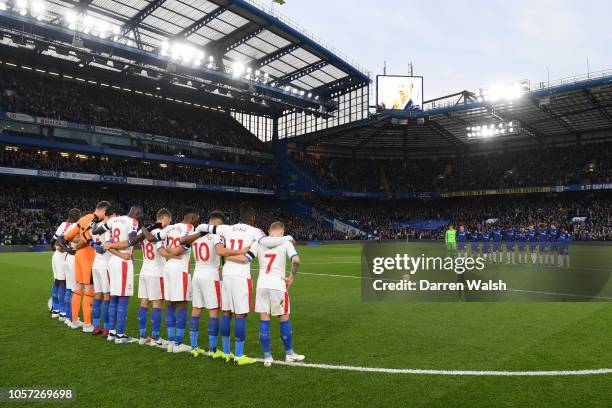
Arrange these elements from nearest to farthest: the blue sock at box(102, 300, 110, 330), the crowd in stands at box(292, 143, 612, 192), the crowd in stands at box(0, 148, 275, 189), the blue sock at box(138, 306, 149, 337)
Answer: the blue sock at box(138, 306, 149, 337) < the blue sock at box(102, 300, 110, 330) < the crowd in stands at box(0, 148, 275, 189) < the crowd in stands at box(292, 143, 612, 192)

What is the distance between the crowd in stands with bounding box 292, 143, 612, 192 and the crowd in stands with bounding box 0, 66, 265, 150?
11.9 metres

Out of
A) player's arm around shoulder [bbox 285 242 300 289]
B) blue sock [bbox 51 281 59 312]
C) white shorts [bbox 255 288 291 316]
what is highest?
player's arm around shoulder [bbox 285 242 300 289]

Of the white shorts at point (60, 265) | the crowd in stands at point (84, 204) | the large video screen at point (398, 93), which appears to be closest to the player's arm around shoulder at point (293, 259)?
the white shorts at point (60, 265)

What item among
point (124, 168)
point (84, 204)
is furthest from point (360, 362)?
point (124, 168)

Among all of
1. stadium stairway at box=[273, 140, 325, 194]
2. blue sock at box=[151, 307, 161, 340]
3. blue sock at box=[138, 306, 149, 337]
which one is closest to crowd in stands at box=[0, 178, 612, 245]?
stadium stairway at box=[273, 140, 325, 194]

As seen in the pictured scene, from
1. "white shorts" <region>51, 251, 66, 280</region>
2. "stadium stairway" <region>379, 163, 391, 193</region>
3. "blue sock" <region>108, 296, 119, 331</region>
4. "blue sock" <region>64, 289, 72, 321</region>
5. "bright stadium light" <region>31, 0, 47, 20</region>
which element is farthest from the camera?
"stadium stairway" <region>379, 163, 391, 193</region>

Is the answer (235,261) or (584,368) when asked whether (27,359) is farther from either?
(584,368)

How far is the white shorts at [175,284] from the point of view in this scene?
727 cm

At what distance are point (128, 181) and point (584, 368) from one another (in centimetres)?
4731

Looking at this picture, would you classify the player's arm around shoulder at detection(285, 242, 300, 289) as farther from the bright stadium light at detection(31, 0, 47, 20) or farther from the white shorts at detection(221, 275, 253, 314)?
the bright stadium light at detection(31, 0, 47, 20)

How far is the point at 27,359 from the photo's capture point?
684 cm

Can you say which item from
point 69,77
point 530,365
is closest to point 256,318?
point 530,365

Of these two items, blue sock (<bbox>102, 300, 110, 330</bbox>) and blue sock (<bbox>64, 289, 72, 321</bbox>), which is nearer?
blue sock (<bbox>102, 300, 110, 330</bbox>)

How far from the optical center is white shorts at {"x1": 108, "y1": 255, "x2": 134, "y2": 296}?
797 centimetres
